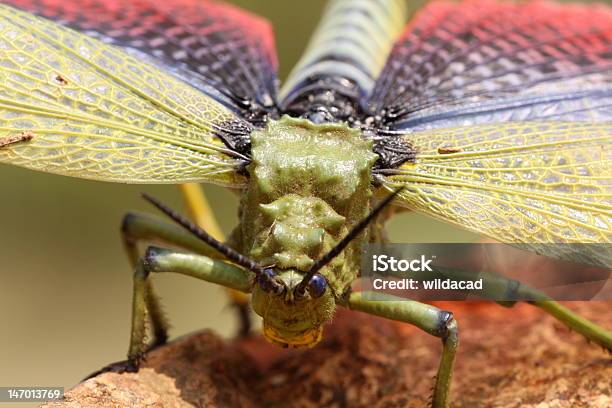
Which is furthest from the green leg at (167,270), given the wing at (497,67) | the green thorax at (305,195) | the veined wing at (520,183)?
the wing at (497,67)

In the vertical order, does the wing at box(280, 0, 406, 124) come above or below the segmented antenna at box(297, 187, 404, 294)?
above

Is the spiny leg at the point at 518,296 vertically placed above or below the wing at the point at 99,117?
below

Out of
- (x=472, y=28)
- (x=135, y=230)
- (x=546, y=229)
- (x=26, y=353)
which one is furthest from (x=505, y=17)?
(x=26, y=353)

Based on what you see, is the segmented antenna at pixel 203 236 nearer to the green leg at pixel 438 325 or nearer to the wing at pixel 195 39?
the green leg at pixel 438 325

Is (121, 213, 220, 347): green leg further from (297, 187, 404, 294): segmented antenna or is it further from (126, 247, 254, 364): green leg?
(297, 187, 404, 294): segmented antenna

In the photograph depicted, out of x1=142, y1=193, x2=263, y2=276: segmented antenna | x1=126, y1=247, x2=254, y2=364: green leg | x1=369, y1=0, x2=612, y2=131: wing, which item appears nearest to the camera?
x1=142, y1=193, x2=263, y2=276: segmented antenna

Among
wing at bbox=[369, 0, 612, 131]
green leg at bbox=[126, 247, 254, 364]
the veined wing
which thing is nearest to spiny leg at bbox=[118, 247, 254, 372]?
green leg at bbox=[126, 247, 254, 364]

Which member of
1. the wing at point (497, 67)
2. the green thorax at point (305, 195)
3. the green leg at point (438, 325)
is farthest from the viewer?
the wing at point (497, 67)
